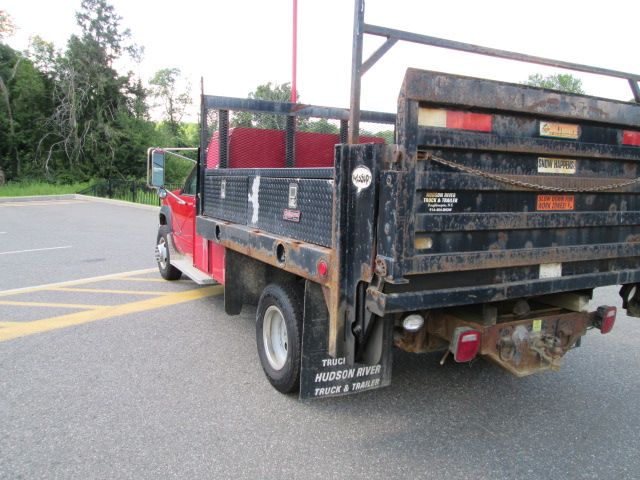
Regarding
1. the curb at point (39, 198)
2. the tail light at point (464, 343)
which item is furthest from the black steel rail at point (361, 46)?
the curb at point (39, 198)

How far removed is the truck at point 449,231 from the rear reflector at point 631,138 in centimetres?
1

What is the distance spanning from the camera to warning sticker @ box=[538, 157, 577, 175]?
319 centimetres

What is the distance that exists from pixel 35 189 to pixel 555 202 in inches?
1115

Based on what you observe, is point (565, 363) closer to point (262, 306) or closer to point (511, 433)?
point (511, 433)

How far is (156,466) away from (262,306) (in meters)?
1.50

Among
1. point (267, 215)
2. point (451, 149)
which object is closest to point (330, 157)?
point (267, 215)

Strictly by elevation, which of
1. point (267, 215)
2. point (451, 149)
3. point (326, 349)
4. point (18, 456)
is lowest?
point (18, 456)

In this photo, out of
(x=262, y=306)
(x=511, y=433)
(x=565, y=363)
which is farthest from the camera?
(x=565, y=363)

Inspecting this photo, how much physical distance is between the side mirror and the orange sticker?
4.56 m

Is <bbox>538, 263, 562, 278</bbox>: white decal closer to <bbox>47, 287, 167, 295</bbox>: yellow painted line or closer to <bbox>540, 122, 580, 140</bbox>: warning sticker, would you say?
<bbox>540, 122, 580, 140</bbox>: warning sticker

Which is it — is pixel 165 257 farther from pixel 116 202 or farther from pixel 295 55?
pixel 116 202

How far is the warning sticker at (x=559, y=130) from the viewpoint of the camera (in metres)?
3.17

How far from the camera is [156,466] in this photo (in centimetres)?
294

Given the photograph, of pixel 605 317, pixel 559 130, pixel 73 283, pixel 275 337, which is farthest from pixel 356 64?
pixel 73 283
